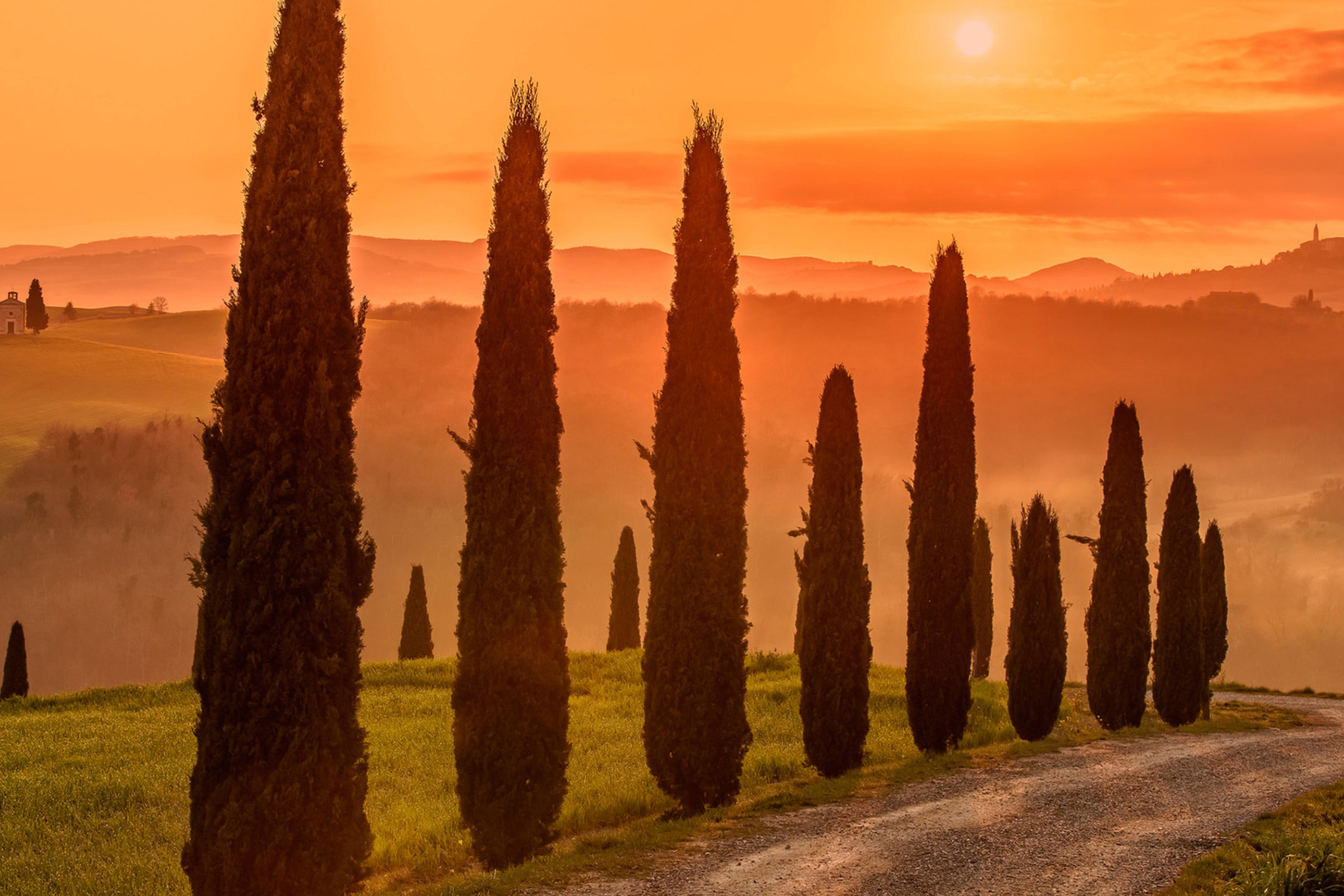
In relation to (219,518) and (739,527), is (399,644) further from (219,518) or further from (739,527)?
(219,518)

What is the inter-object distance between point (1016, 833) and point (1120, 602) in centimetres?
1614

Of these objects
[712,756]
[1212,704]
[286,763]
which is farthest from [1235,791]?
[1212,704]

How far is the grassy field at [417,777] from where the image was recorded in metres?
18.1

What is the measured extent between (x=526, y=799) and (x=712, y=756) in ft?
13.5

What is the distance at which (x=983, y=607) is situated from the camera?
172 ft

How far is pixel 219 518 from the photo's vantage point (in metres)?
14.5

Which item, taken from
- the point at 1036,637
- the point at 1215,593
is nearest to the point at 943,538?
the point at 1036,637

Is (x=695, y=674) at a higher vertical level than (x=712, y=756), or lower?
higher

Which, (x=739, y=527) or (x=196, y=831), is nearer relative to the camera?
(x=196, y=831)

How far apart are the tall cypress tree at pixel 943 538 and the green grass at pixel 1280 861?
7.98m

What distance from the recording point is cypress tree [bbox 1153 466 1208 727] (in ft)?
114

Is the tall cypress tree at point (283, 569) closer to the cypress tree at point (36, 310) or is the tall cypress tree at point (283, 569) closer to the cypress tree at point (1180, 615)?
the cypress tree at point (1180, 615)

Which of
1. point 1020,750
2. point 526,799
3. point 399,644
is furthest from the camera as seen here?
point 399,644

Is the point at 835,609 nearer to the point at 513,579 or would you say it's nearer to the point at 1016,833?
the point at 1016,833
